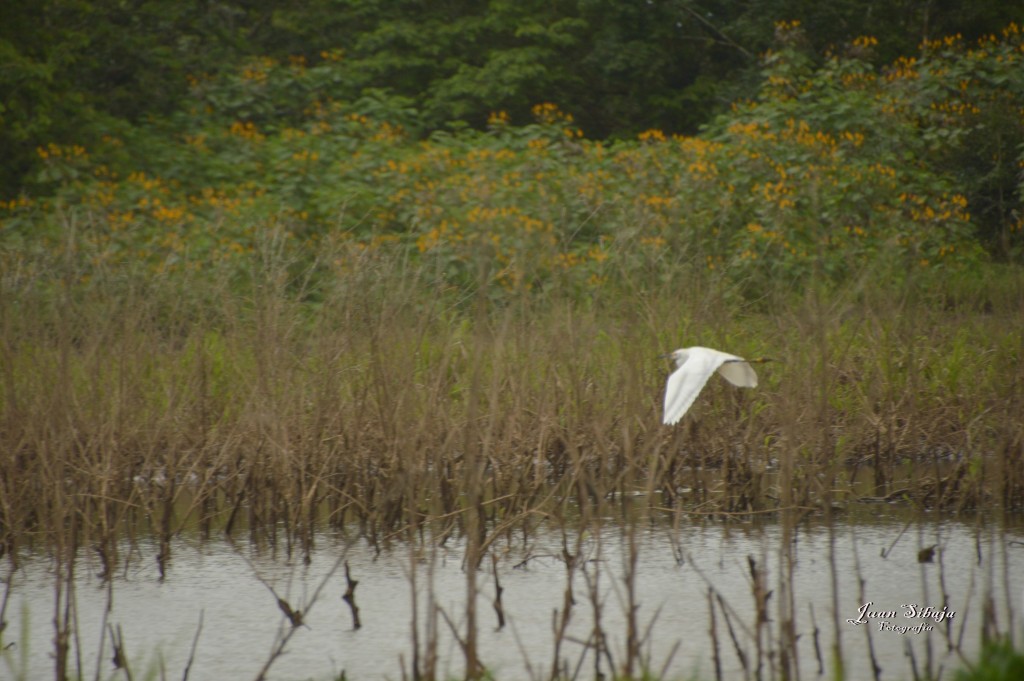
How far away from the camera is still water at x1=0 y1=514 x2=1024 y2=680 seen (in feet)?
11.0

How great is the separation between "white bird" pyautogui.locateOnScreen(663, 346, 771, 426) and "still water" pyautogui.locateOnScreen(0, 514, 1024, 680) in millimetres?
388

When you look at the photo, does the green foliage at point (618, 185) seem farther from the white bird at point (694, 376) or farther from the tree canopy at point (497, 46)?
the white bird at point (694, 376)

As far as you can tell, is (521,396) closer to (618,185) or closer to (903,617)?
(903,617)

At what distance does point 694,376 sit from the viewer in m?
3.82

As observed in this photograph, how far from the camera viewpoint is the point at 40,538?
459 centimetres

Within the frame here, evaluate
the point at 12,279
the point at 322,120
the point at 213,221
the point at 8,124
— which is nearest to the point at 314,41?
the point at 322,120

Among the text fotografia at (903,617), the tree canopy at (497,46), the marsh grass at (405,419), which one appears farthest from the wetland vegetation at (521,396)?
the tree canopy at (497,46)

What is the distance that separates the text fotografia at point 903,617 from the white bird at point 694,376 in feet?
2.39

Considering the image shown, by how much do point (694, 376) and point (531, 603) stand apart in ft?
2.73

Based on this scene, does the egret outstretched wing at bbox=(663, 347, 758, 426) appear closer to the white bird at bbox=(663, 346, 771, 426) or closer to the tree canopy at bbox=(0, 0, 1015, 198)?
the white bird at bbox=(663, 346, 771, 426)

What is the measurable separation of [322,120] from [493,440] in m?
7.09

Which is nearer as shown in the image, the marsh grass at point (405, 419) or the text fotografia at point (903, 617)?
the text fotografia at point (903, 617)

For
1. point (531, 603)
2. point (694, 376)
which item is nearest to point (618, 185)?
point (694, 376)

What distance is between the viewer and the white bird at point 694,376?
3717 mm
